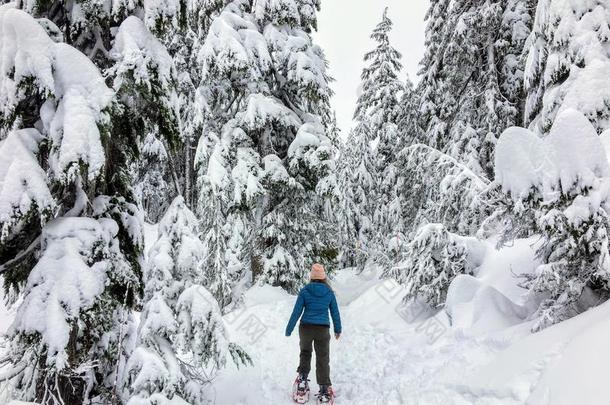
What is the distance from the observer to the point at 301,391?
272 inches

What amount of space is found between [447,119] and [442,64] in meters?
2.15

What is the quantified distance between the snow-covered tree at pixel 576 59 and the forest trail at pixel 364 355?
4658 millimetres

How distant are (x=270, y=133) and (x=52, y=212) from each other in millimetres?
9425

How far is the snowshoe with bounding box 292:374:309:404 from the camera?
6836 mm

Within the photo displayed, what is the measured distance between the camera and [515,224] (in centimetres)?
618

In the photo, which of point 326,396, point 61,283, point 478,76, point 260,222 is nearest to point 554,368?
point 326,396

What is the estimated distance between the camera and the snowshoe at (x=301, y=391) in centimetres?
684

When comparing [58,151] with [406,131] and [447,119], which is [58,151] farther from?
[406,131]

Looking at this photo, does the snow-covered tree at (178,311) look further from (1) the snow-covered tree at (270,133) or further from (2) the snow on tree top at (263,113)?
(2) the snow on tree top at (263,113)

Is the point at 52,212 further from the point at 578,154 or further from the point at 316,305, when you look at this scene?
the point at 578,154

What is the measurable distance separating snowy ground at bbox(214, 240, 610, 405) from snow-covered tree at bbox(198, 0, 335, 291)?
1.65m

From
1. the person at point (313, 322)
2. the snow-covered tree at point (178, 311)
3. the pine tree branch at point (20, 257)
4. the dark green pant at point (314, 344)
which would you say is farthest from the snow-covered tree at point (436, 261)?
the pine tree branch at point (20, 257)

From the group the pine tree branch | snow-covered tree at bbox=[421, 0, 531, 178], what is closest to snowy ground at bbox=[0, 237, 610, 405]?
the pine tree branch

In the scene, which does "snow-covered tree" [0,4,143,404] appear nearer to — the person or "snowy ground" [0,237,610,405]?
"snowy ground" [0,237,610,405]
